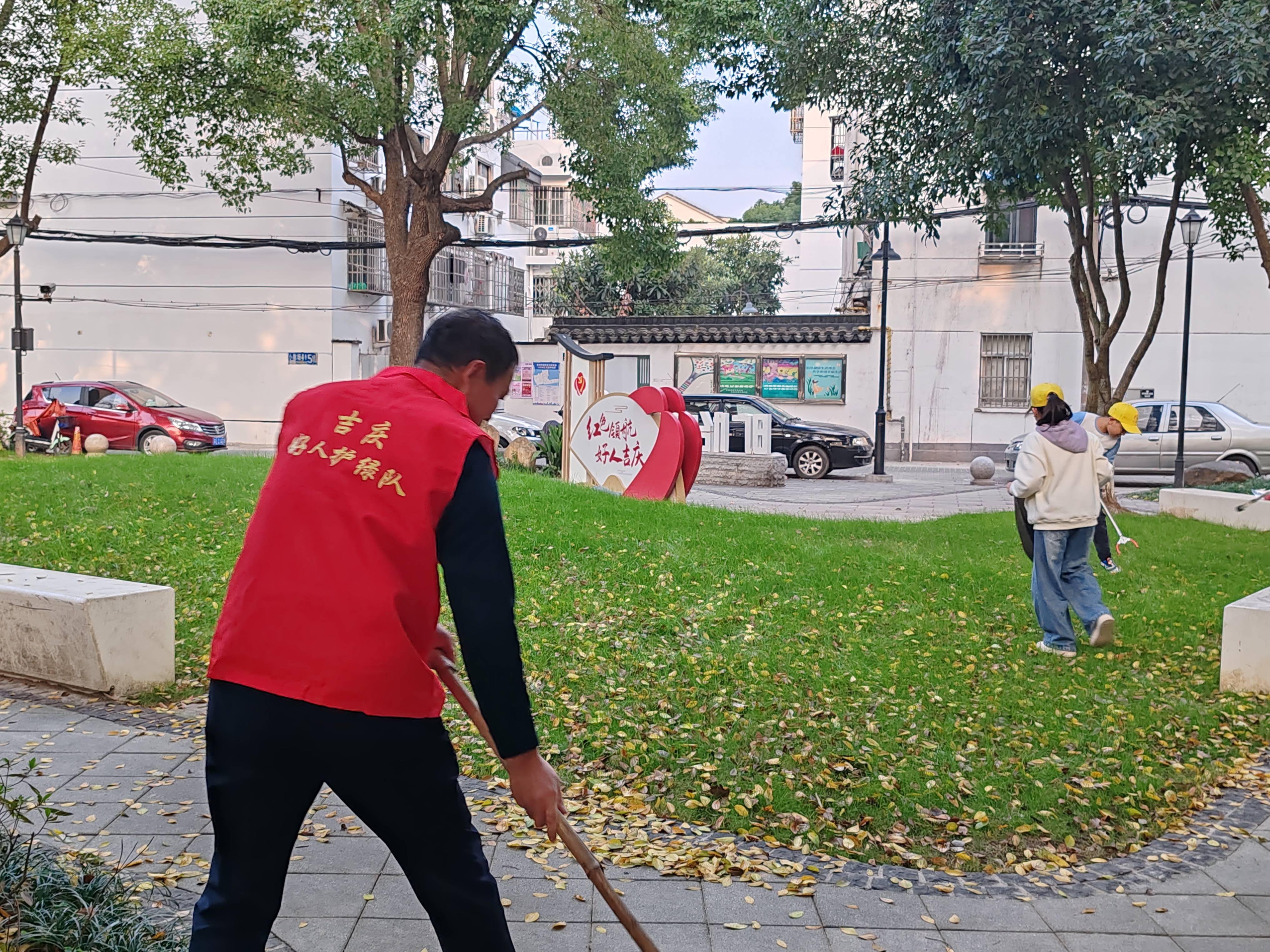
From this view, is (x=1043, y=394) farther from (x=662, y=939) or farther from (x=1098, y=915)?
(x=662, y=939)

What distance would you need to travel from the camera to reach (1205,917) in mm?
3826

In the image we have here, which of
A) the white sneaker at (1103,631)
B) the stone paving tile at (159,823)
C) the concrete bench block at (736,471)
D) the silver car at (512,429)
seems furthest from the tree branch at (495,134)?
the stone paving tile at (159,823)

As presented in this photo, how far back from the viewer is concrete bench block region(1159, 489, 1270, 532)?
1333cm

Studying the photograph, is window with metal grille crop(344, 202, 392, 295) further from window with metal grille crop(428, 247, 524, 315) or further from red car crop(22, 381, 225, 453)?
red car crop(22, 381, 225, 453)

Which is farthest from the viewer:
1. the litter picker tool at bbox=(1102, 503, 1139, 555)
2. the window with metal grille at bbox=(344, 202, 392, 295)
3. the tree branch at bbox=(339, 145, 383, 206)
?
the window with metal grille at bbox=(344, 202, 392, 295)

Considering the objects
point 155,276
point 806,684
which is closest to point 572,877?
point 806,684

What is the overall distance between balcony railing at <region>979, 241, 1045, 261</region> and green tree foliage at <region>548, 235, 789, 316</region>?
27.5 feet

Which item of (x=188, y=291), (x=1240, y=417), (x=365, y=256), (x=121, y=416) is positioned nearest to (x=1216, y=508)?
(x=1240, y=417)

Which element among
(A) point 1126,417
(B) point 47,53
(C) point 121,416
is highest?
(B) point 47,53

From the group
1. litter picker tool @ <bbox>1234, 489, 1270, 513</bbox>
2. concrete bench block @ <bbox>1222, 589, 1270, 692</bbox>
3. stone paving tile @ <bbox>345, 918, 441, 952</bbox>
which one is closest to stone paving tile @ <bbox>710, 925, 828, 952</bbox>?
stone paving tile @ <bbox>345, 918, 441, 952</bbox>

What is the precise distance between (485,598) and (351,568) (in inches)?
10.9

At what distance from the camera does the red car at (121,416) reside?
22.3 metres

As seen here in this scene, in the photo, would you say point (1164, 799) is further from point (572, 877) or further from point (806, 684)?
point (572, 877)

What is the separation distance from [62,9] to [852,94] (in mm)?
12973
